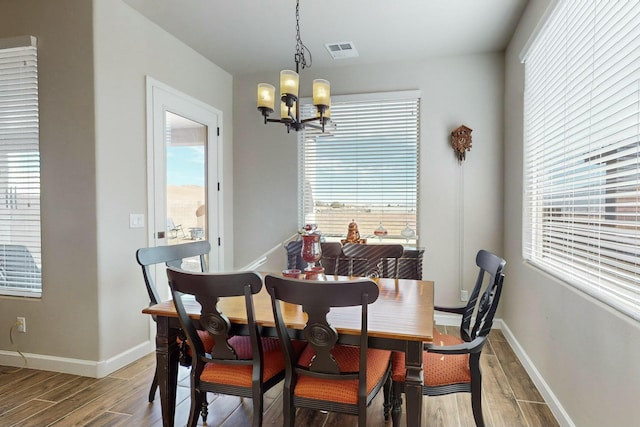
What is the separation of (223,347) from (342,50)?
315 centimetres

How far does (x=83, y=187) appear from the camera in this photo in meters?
2.79

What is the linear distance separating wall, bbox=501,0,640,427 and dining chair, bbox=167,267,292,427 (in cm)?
148

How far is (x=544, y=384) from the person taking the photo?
246 centimetres

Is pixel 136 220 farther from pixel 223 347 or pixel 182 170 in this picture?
pixel 223 347

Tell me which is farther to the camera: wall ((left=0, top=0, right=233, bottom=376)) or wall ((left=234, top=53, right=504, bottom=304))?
wall ((left=234, top=53, right=504, bottom=304))

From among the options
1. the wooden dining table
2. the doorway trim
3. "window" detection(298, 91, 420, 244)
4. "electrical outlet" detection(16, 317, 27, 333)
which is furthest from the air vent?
"electrical outlet" detection(16, 317, 27, 333)

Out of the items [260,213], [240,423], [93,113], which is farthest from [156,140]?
[240,423]

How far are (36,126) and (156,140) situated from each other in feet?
2.85

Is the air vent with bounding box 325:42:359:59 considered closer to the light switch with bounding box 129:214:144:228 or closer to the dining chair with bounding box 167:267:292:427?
the light switch with bounding box 129:214:144:228

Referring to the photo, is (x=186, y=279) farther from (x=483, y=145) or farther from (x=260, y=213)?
(x=483, y=145)

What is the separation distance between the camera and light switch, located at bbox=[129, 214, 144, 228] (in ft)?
10.0

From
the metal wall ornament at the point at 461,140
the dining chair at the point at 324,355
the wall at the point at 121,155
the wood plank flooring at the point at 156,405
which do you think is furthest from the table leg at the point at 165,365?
the metal wall ornament at the point at 461,140

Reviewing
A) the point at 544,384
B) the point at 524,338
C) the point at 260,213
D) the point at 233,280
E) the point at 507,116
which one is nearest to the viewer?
the point at 233,280

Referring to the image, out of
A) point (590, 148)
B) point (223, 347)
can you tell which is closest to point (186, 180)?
point (223, 347)
